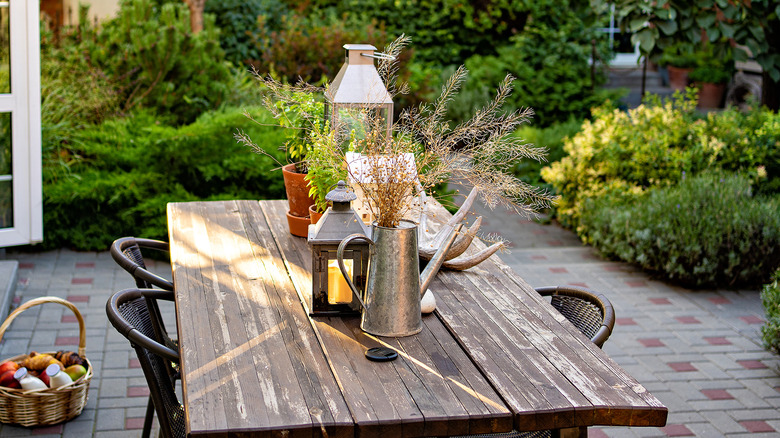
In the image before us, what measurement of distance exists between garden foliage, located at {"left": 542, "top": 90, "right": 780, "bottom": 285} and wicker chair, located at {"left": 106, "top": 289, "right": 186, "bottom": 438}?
149 inches

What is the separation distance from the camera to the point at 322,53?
9289mm

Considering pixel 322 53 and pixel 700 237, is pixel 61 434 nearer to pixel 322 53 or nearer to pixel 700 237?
pixel 700 237

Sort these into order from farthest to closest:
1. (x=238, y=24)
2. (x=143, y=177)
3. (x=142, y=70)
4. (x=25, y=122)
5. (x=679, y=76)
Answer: (x=679, y=76) < (x=238, y=24) < (x=142, y=70) < (x=143, y=177) < (x=25, y=122)

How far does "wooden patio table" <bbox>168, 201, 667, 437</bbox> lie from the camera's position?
183 cm

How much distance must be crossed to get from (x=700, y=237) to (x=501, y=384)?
3.80 meters

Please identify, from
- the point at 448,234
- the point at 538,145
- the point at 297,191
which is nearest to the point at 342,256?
the point at 448,234

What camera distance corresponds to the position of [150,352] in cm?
245

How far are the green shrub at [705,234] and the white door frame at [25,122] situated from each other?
3979 mm

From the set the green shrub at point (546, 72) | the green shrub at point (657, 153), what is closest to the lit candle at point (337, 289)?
the green shrub at point (657, 153)

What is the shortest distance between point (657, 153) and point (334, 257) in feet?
15.9

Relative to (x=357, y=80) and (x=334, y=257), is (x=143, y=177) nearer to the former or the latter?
(x=357, y=80)

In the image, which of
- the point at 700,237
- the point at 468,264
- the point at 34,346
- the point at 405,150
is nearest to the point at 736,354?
the point at 700,237

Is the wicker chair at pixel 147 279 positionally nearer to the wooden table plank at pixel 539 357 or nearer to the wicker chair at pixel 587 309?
the wooden table plank at pixel 539 357

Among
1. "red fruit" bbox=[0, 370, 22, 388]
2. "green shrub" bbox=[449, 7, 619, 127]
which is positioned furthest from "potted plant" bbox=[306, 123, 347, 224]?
"green shrub" bbox=[449, 7, 619, 127]
